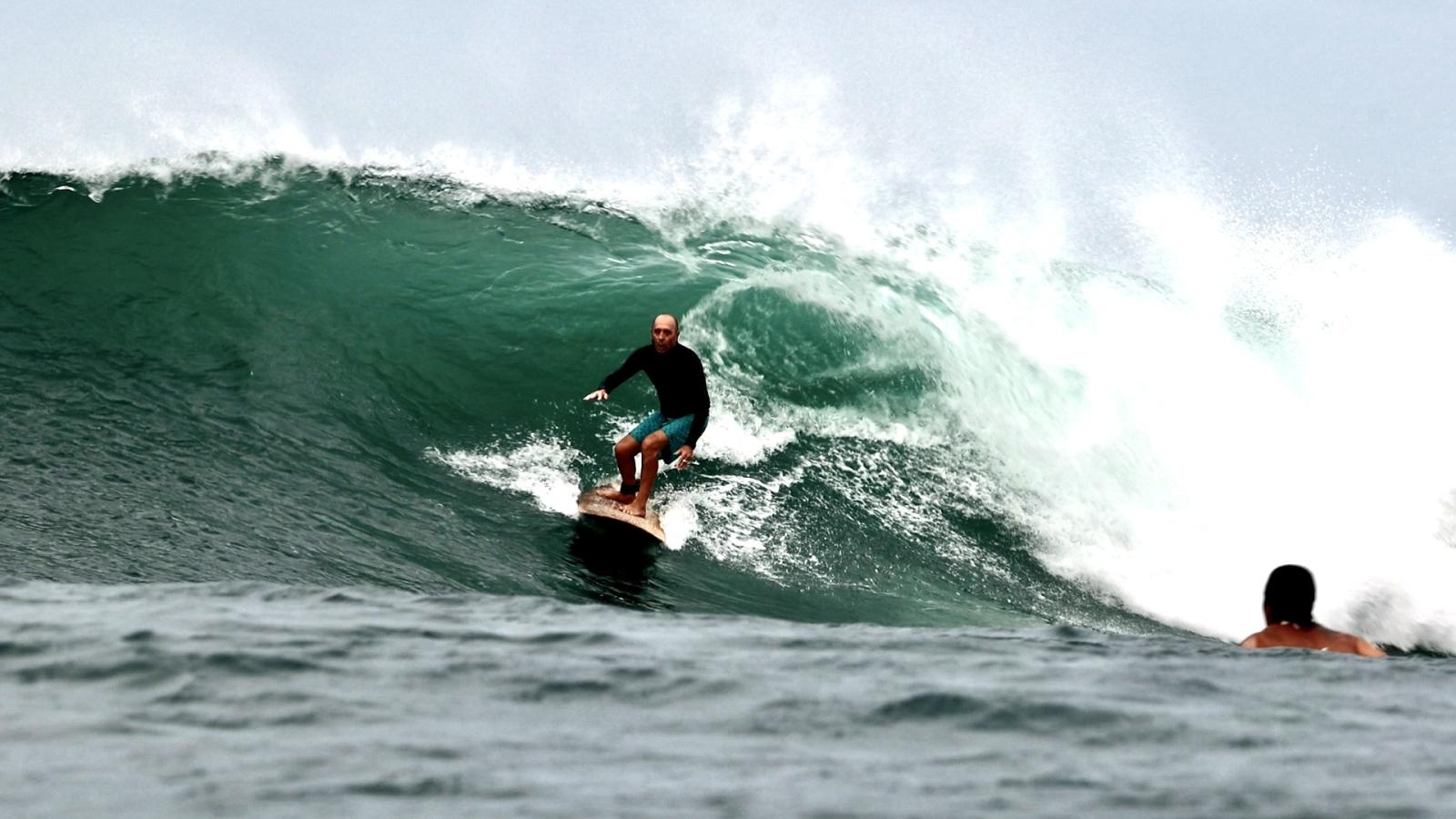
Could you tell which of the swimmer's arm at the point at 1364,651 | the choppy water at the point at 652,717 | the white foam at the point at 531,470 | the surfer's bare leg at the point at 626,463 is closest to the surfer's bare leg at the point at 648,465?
the surfer's bare leg at the point at 626,463

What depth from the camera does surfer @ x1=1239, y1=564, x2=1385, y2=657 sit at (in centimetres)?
633

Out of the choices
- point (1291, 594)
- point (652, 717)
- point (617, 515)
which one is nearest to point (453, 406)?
point (617, 515)

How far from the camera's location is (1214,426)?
45.6 feet

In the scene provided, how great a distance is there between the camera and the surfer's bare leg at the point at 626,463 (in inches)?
398

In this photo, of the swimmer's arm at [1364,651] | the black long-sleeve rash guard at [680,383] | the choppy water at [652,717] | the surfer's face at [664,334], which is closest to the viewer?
the choppy water at [652,717]

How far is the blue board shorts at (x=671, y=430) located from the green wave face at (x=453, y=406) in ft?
2.12

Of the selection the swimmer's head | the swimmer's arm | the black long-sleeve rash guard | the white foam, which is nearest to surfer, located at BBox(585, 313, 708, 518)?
the black long-sleeve rash guard

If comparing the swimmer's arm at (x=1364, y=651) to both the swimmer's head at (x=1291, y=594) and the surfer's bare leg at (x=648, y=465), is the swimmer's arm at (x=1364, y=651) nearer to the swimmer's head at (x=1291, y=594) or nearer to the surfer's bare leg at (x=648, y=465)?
the swimmer's head at (x=1291, y=594)

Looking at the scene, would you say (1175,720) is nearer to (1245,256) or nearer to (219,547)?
(219,547)

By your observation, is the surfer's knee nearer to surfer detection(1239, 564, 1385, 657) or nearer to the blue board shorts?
the blue board shorts

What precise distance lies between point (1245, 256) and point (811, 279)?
6235 mm

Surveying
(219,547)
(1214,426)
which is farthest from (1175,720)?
(1214,426)

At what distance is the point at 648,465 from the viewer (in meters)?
9.97

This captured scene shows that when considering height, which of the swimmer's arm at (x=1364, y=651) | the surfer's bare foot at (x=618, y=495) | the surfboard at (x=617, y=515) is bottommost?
the swimmer's arm at (x=1364, y=651)
